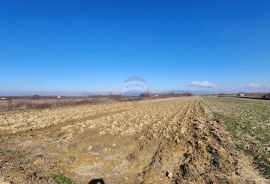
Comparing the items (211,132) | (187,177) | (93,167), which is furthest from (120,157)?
(211,132)

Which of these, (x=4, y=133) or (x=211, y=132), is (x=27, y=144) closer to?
(x=4, y=133)

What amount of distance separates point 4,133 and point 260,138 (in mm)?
14606

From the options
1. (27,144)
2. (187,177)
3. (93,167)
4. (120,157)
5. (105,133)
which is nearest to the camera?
(187,177)

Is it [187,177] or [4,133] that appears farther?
[4,133]

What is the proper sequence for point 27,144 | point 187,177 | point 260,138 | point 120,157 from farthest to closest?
point 260,138
point 27,144
point 120,157
point 187,177

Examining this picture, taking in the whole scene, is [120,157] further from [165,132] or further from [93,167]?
[165,132]

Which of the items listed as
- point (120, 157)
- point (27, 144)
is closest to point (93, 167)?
point (120, 157)

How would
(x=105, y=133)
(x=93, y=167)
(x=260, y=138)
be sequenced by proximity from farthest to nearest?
(x=105, y=133) < (x=260, y=138) < (x=93, y=167)

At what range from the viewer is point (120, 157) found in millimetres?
9586

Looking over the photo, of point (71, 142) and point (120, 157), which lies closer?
point (120, 157)

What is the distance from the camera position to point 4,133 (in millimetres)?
14711

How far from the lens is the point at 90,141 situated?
1207 cm

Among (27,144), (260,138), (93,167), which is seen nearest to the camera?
(93,167)

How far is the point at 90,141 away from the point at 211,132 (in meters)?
7.27
